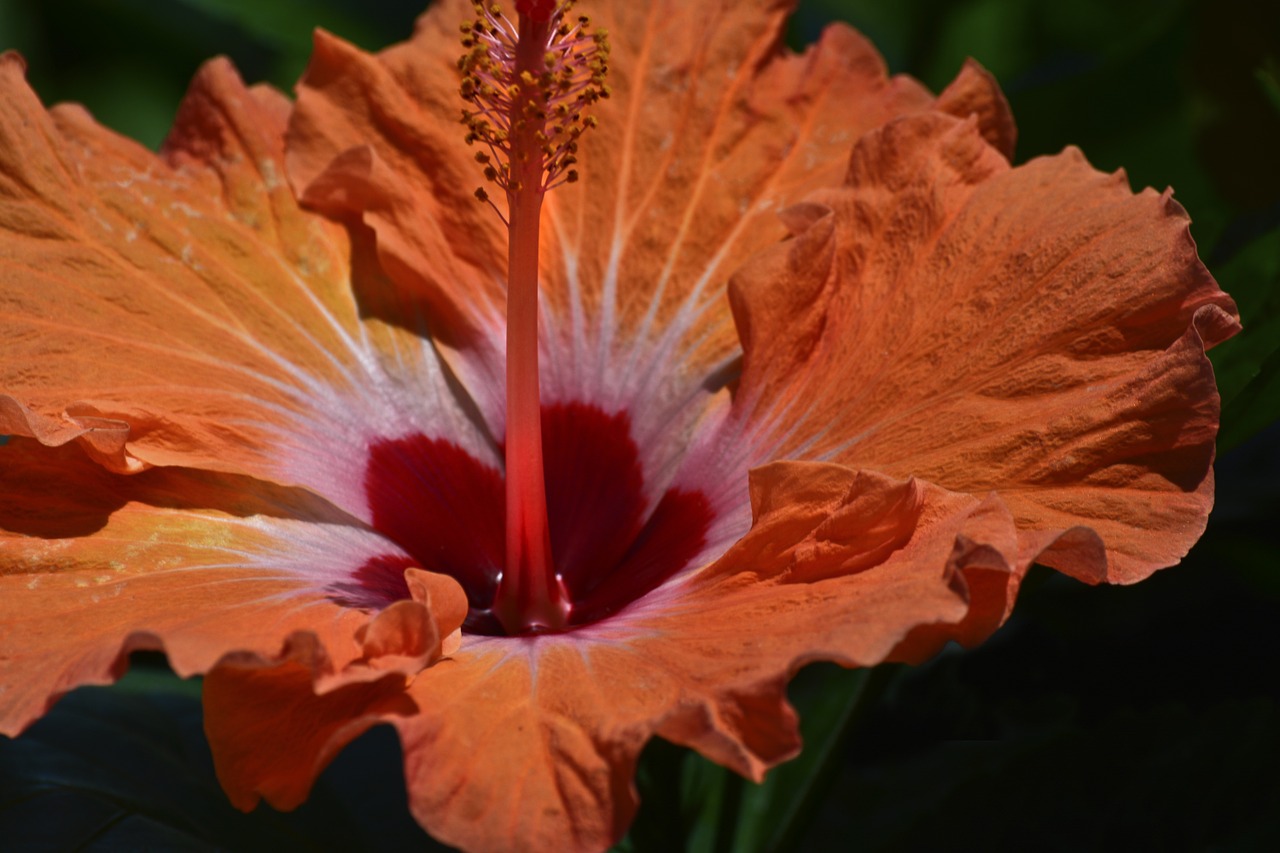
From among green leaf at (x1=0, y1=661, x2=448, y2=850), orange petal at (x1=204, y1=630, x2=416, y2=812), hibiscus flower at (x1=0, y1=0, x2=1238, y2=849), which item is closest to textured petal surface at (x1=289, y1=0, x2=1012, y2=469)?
hibiscus flower at (x1=0, y1=0, x2=1238, y2=849)

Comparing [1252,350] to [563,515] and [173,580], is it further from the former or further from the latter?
[173,580]

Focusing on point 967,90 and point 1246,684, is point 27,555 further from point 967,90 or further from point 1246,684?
point 1246,684

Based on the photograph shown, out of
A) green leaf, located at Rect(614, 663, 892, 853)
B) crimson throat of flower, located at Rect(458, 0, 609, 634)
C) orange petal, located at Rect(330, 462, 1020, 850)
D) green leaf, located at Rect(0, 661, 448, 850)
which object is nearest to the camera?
orange petal, located at Rect(330, 462, 1020, 850)

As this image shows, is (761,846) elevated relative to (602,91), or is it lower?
lower

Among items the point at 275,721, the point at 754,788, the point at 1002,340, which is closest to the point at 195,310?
the point at 275,721

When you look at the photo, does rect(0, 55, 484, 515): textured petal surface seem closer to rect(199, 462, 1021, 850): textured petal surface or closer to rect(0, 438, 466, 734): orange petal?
rect(0, 438, 466, 734): orange petal

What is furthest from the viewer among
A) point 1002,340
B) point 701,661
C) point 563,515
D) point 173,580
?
point 563,515

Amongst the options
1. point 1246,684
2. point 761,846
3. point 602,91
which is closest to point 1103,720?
point 1246,684
